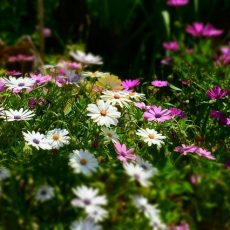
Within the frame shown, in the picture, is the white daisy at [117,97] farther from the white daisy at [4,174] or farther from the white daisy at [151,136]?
the white daisy at [4,174]

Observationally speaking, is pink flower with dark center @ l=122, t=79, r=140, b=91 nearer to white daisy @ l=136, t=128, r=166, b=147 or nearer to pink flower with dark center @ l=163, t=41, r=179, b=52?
white daisy @ l=136, t=128, r=166, b=147

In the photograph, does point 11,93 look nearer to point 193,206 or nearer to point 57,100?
point 57,100

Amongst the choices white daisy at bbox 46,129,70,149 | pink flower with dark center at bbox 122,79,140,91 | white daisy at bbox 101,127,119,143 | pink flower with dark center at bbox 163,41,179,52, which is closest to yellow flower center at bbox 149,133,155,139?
white daisy at bbox 101,127,119,143

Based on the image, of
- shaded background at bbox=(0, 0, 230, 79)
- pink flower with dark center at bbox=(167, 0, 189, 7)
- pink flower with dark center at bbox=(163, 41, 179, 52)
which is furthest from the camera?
shaded background at bbox=(0, 0, 230, 79)

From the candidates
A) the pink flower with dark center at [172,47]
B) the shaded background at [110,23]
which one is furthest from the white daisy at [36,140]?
the shaded background at [110,23]

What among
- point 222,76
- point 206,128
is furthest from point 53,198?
point 222,76

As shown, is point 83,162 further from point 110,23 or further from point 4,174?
point 110,23
